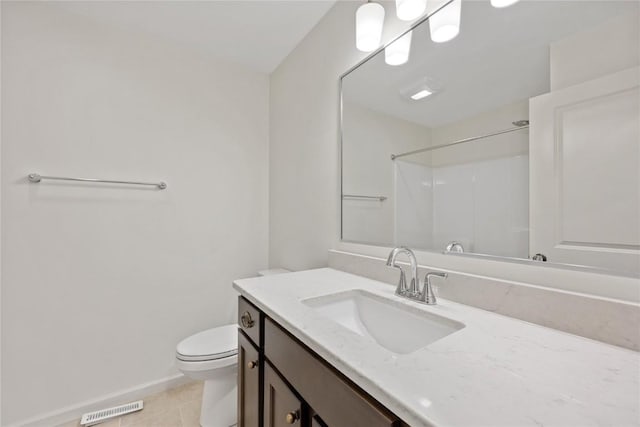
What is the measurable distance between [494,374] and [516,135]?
0.67 metres

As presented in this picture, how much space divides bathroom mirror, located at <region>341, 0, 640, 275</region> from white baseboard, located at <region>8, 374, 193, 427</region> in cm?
166

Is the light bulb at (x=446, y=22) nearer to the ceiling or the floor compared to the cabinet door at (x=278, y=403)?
nearer to the ceiling

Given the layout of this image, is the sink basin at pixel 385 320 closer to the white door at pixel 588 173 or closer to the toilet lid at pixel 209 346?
the white door at pixel 588 173

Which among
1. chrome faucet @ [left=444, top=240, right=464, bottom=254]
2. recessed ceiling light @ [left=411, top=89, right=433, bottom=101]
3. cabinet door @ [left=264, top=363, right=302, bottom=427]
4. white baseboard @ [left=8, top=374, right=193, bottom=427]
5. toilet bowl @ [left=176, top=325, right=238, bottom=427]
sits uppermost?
recessed ceiling light @ [left=411, top=89, right=433, bottom=101]

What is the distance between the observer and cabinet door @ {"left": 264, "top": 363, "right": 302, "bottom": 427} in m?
0.72

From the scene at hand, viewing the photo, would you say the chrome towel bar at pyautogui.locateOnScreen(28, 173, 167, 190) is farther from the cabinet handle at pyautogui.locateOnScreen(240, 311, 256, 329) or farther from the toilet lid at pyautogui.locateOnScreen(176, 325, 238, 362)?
the cabinet handle at pyautogui.locateOnScreen(240, 311, 256, 329)

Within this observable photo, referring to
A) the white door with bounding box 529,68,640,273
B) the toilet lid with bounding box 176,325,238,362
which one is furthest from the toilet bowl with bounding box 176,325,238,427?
the white door with bounding box 529,68,640,273

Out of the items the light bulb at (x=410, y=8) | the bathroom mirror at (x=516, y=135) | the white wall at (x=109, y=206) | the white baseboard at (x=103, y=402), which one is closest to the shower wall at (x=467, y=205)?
the bathroom mirror at (x=516, y=135)

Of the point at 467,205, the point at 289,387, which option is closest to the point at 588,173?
the point at 467,205

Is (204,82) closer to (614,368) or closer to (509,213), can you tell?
(509,213)

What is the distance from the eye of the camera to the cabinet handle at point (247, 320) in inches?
40.1

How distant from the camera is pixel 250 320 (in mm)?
1027

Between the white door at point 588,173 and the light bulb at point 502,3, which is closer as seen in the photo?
the white door at point 588,173

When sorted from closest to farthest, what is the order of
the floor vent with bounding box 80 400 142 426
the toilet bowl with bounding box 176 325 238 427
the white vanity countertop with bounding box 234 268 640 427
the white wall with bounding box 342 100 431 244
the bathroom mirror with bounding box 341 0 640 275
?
1. the white vanity countertop with bounding box 234 268 640 427
2. the bathroom mirror with bounding box 341 0 640 275
3. the white wall with bounding box 342 100 431 244
4. the toilet bowl with bounding box 176 325 238 427
5. the floor vent with bounding box 80 400 142 426
